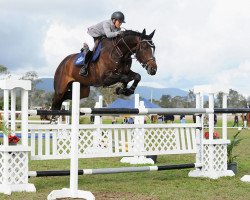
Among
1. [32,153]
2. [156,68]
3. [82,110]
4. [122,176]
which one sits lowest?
[122,176]

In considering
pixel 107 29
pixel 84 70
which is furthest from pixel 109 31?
pixel 84 70

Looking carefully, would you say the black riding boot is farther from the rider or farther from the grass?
the grass

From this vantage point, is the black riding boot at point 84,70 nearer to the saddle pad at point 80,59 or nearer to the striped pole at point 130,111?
the saddle pad at point 80,59

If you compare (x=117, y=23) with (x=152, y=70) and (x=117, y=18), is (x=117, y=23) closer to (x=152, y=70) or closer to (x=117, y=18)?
(x=117, y=18)

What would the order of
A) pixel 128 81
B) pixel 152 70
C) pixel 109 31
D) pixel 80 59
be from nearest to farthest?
pixel 152 70
pixel 128 81
pixel 109 31
pixel 80 59

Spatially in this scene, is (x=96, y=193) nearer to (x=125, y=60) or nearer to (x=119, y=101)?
(x=125, y=60)

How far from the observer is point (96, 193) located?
227 inches

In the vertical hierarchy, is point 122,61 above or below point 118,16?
below

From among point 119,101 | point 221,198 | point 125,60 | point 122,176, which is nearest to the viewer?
point 221,198

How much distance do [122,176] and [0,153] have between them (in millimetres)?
2267

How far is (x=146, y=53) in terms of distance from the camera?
6.50m

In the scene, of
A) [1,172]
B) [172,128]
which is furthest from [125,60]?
[1,172]

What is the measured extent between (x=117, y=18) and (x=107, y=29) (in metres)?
0.21

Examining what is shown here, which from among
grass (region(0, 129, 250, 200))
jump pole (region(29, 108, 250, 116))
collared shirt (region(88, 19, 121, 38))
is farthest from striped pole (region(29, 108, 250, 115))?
collared shirt (region(88, 19, 121, 38))
